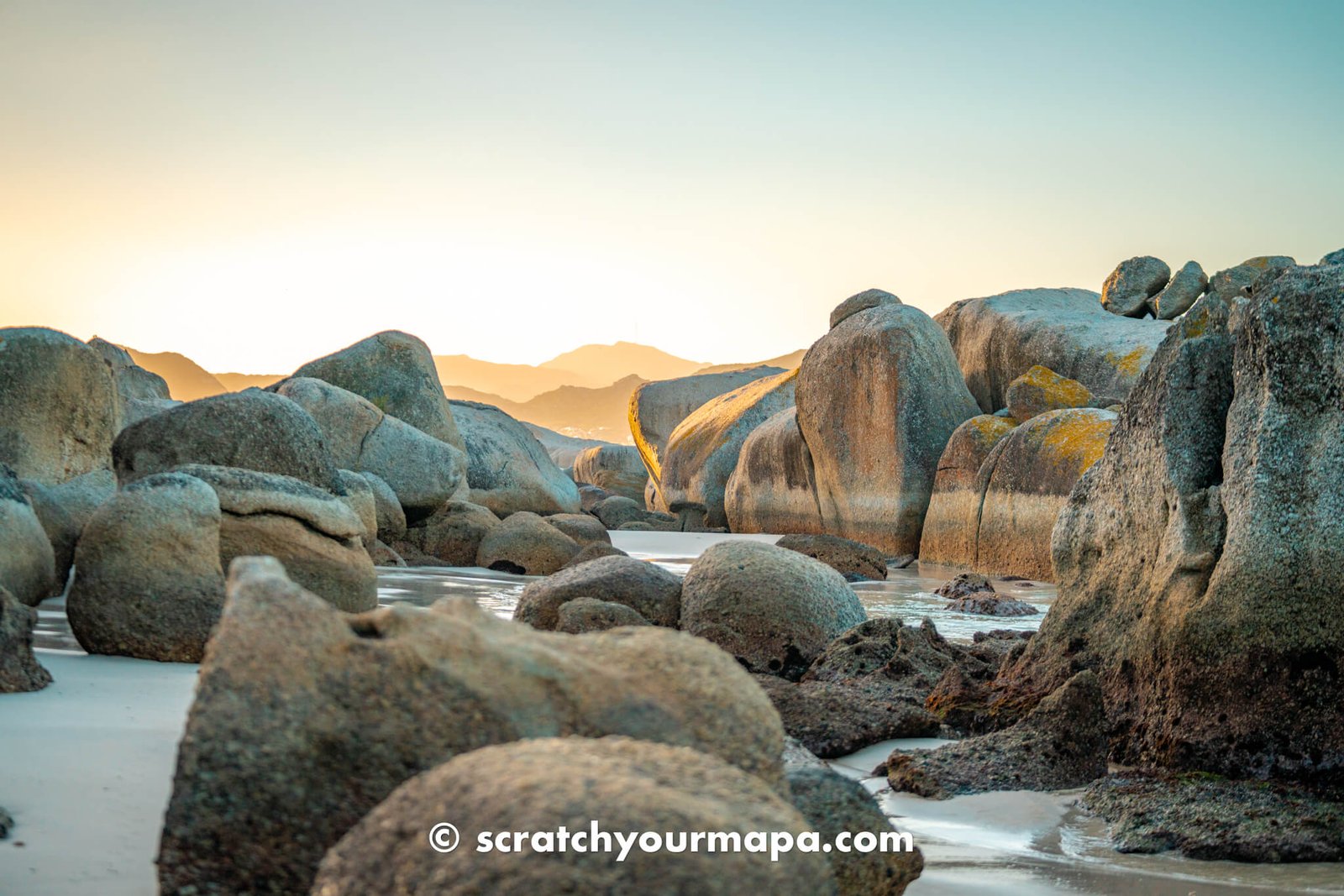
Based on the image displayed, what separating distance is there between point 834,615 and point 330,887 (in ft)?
18.4

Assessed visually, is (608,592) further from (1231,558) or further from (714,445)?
(714,445)

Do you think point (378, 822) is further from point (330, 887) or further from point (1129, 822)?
point (1129, 822)

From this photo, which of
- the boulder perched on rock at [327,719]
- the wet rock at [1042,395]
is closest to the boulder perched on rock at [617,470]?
the wet rock at [1042,395]

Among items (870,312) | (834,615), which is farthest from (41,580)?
(870,312)

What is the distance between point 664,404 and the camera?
107ft

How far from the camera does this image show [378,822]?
2133 millimetres

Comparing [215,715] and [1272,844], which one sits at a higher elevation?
[215,715]

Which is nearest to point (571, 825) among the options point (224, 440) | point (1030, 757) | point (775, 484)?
point (1030, 757)

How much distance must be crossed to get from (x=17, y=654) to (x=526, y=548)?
8.64 m

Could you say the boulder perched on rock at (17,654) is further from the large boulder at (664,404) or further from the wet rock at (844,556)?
the large boulder at (664,404)

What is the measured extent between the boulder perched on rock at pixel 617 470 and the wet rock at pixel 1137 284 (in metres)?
20.5

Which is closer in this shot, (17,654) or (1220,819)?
(1220,819)

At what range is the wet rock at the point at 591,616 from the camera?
6840 millimetres

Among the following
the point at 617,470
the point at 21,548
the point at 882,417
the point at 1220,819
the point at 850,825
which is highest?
the point at 882,417
